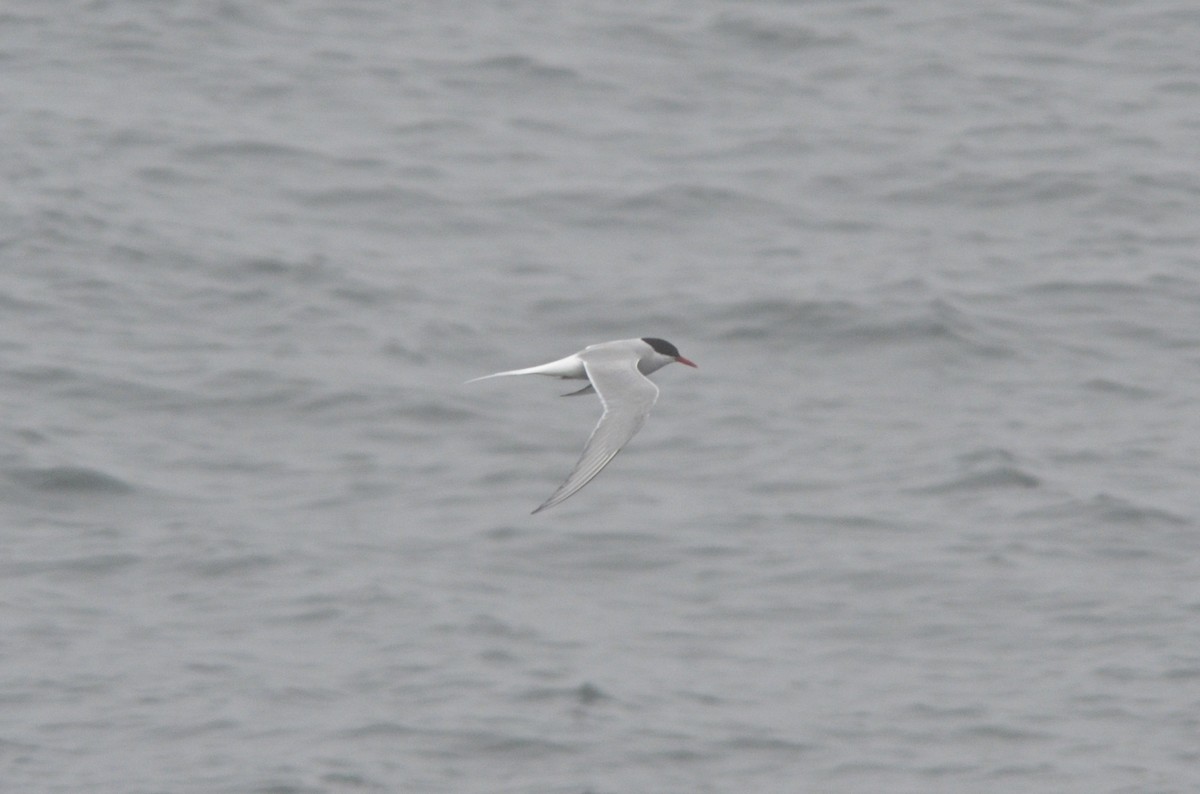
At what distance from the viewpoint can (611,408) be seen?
344 inches

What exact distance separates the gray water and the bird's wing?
3.34m

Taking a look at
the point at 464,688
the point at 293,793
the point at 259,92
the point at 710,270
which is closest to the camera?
the point at 293,793

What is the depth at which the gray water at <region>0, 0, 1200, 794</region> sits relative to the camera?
41.5ft

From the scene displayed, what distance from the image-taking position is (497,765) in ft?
40.0

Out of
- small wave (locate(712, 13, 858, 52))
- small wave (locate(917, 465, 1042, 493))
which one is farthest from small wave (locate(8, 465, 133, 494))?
small wave (locate(712, 13, 858, 52))

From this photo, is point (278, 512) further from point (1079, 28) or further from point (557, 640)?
point (1079, 28)

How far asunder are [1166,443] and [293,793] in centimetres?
718

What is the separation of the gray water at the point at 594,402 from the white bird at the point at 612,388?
3.03 meters

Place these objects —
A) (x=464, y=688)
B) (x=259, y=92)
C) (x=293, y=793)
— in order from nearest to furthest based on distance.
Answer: (x=293, y=793), (x=464, y=688), (x=259, y=92)

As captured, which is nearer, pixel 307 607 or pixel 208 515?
pixel 307 607

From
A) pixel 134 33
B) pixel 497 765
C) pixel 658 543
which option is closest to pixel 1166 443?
pixel 658 543

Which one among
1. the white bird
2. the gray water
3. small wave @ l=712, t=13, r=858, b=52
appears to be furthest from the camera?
small wave @ l=712, t=13, r=858, b=52

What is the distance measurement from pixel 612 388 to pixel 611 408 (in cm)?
33

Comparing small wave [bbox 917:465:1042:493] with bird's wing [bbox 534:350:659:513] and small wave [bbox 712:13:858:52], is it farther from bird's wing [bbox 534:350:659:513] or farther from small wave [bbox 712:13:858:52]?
small wave [bbox 712:13:858:52]
